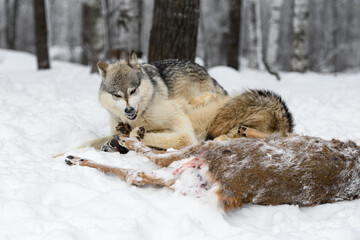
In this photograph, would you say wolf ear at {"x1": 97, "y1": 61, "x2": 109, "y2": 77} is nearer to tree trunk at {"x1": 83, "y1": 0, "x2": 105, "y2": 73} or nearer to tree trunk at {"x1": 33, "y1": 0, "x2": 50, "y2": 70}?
tree trunk at {"x1": 33, "y1": 0, "x2": 50, "y2": 70}

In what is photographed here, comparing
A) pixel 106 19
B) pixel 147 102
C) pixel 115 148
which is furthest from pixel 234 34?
pixel 115 148

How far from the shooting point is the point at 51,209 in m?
2.28

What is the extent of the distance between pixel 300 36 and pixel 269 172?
41.1 feet

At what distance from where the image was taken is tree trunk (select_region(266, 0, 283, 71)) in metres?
15.0

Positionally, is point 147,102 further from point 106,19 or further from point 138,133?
point 106,19

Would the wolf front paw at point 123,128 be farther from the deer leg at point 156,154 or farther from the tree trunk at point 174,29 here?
the tree trunk at point 174,29

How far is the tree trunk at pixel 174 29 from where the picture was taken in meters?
5.66

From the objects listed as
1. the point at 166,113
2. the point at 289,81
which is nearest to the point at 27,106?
the point at 166,113

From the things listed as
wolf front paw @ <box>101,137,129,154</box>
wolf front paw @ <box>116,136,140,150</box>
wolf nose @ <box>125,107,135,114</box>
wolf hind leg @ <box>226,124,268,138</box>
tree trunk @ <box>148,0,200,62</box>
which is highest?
tree trunk @ <box>148,0,200,62</box>

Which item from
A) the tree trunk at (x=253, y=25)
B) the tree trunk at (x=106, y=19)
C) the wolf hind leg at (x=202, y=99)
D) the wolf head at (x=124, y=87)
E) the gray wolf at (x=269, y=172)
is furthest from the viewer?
the tree trunk at (x=253, y=25)

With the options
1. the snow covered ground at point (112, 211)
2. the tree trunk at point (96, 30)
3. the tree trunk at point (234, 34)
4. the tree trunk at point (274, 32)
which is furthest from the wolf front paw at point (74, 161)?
the tree trunk at point (274, 32)

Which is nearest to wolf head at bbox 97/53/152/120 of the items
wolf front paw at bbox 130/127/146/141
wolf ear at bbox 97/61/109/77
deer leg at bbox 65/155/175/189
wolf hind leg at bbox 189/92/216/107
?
wolf ear at bbox 97/61/109/77

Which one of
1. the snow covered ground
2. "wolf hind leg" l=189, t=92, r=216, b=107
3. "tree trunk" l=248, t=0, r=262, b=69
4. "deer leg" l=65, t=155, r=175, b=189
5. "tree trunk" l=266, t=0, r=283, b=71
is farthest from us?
"tree trunk" l=266, t=0, r=283, b=71

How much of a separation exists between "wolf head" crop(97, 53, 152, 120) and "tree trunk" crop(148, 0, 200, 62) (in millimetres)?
1911
